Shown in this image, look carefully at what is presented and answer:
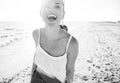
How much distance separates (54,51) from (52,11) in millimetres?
478

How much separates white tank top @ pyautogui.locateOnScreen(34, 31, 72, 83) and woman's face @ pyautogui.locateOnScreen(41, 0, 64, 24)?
29 centimetres

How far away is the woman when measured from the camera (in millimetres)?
1577

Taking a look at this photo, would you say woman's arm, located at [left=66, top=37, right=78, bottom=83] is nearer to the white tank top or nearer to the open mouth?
the white tank top

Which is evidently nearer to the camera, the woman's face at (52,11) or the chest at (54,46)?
the woman's face at (52,11)

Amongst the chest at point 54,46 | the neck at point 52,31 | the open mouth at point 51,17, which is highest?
the open mouth at point 51,17

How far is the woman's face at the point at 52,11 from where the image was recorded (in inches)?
59.7

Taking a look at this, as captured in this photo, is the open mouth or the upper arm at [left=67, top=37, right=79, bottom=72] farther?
the upper arm at [left=67, top=37, right=79, bottom=72]

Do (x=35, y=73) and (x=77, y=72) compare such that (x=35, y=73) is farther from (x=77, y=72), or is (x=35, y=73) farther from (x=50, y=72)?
(x=77, y=72)

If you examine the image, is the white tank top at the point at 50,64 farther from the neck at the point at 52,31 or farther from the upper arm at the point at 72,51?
the neck at the point at 52,31

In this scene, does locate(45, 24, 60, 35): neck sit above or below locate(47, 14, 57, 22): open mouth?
below

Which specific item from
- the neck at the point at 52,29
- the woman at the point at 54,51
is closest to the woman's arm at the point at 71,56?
the woman at the point at 54,51

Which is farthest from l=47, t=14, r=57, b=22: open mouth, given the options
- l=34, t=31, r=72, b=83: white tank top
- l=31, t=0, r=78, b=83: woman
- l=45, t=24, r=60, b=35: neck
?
l=34, t=31, r=72, b=83: white tank top

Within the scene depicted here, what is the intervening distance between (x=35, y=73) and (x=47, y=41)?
42 centimetres

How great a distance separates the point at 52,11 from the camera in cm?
155
